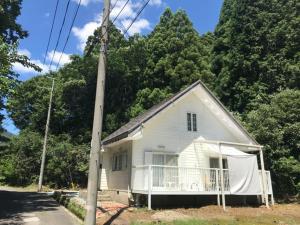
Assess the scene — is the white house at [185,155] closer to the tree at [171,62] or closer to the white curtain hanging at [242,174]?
the white curtain hanging at [242,174]

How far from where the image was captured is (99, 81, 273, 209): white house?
57.0ft

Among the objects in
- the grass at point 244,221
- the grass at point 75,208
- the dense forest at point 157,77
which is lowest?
the grass at point 244,221

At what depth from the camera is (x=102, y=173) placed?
78.8 feet

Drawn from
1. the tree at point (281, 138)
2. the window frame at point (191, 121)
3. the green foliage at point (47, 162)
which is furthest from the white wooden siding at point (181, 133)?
the green foliage at point (47, 162)

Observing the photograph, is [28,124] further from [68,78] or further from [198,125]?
[198,125]

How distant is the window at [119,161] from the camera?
2014 centimetres

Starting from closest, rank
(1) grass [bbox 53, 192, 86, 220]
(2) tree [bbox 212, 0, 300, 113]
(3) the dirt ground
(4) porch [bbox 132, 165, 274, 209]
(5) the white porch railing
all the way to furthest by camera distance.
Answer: (3) the dirt ground, (1) grass [bbox 53, 192, 86, 220], (4) porch [bbox 132, 165, 274, 209], (5) the white porch railing, (2) tree [bbox 212, 0, 300, 113]

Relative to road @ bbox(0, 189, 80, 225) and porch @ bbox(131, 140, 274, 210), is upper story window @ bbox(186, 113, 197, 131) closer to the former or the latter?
porch @ bbox(131, 140, 274, 210)

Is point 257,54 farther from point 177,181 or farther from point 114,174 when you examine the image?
point 177,181

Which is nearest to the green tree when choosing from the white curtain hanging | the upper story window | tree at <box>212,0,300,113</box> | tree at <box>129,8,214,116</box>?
tree at <box>129,8,214,116</box>

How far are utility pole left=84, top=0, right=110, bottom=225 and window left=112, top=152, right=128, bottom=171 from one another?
8487 millimetres

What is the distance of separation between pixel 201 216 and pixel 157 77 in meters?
27.8

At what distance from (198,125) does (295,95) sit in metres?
9.04

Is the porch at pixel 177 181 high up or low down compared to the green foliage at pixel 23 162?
down
